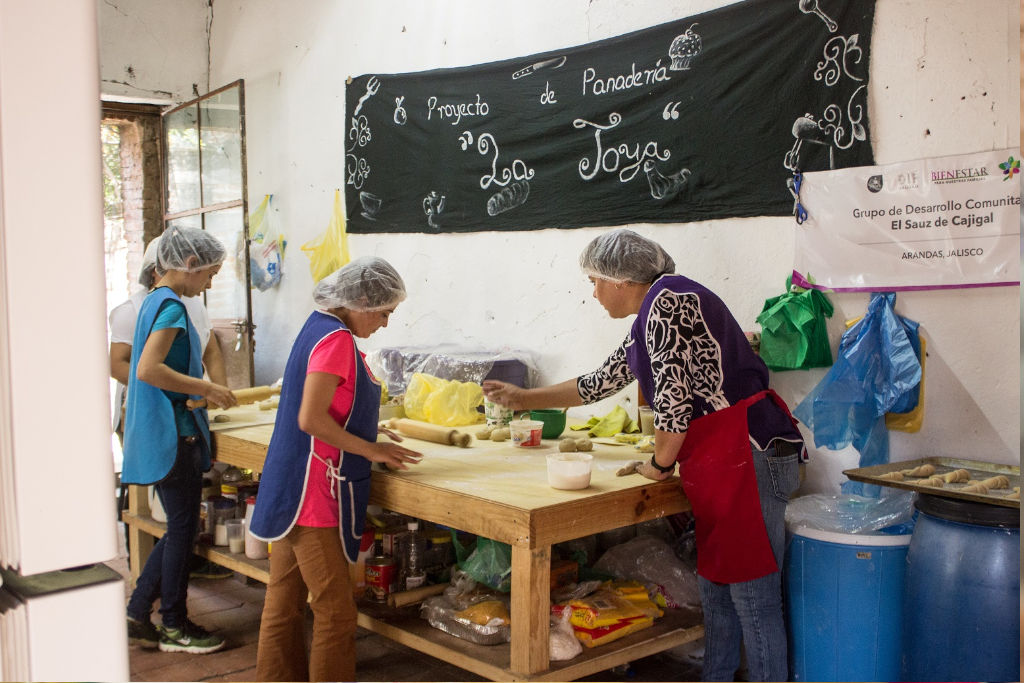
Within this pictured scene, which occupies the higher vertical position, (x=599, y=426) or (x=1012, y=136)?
(x=1012, y=136)

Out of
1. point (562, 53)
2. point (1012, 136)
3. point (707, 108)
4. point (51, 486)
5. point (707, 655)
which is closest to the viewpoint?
point (51, 486)

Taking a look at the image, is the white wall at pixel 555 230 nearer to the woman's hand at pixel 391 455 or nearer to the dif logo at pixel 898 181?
the dif logo at pixel 898 181

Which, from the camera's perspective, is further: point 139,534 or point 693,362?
point 139,534

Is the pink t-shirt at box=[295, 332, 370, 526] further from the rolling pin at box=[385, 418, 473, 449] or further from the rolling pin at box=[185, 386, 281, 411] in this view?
the rolling pin at box=[185, 386, 281, 411]

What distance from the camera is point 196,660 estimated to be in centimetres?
374

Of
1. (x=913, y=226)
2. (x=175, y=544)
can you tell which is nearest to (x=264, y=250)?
(x=175, y=544)

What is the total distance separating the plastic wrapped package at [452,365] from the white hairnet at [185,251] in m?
1.09

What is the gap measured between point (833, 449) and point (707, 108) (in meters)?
1.41

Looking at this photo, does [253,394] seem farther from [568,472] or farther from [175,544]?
[568,472]

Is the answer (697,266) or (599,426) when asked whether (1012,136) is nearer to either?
(697,266)

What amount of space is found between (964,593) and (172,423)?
2800 millimetres

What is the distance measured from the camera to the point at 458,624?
10.2ft

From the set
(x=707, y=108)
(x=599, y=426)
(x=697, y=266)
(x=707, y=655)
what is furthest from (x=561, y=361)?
(x=707, y=655)

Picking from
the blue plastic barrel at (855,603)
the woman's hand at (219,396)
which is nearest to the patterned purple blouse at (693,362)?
the blue plastic barrel at (855,603)
